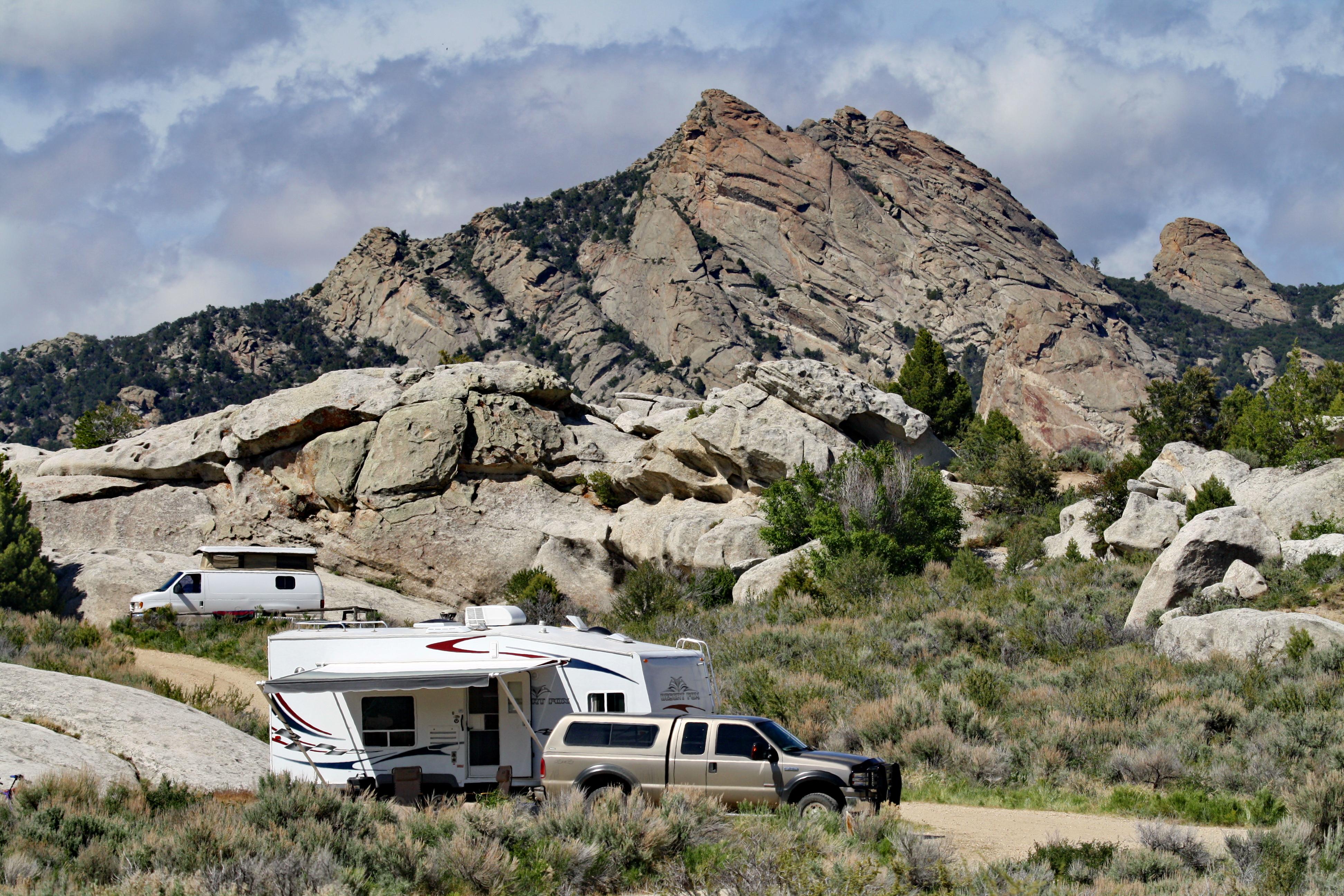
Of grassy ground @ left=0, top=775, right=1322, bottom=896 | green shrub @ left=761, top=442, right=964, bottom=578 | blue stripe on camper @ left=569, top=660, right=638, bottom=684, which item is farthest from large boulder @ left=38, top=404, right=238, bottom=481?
grassy ground @ left=0, top=775, right=1322, bottom=896

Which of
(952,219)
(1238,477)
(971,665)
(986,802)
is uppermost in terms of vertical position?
(952,219)

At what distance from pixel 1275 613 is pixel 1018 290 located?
405 ft

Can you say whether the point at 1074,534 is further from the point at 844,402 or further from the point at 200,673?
the point at 200,673

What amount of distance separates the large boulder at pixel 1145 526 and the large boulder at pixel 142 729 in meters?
23.0

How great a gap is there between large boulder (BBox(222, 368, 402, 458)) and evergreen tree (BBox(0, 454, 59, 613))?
7.79 meters

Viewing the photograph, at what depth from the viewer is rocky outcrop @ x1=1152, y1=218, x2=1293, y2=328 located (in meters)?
154

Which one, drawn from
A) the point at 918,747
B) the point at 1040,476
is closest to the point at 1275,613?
the point at 918,747

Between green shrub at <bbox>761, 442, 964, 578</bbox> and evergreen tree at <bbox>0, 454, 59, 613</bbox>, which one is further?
evergreen tree at <bbox>0, 454, 59, 613</bbox>

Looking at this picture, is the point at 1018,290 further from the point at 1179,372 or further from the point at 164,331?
the point at 164,331

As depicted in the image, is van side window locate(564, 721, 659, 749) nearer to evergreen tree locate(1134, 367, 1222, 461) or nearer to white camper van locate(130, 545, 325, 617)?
white camper van locate(130, 545, 325, 617)

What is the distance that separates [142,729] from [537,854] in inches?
352

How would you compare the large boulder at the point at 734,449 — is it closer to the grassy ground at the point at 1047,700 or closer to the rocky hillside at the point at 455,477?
the rocky hillside at the point at 455,477

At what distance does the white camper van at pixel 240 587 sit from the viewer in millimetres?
28484

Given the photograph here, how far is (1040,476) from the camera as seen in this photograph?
3794cm
